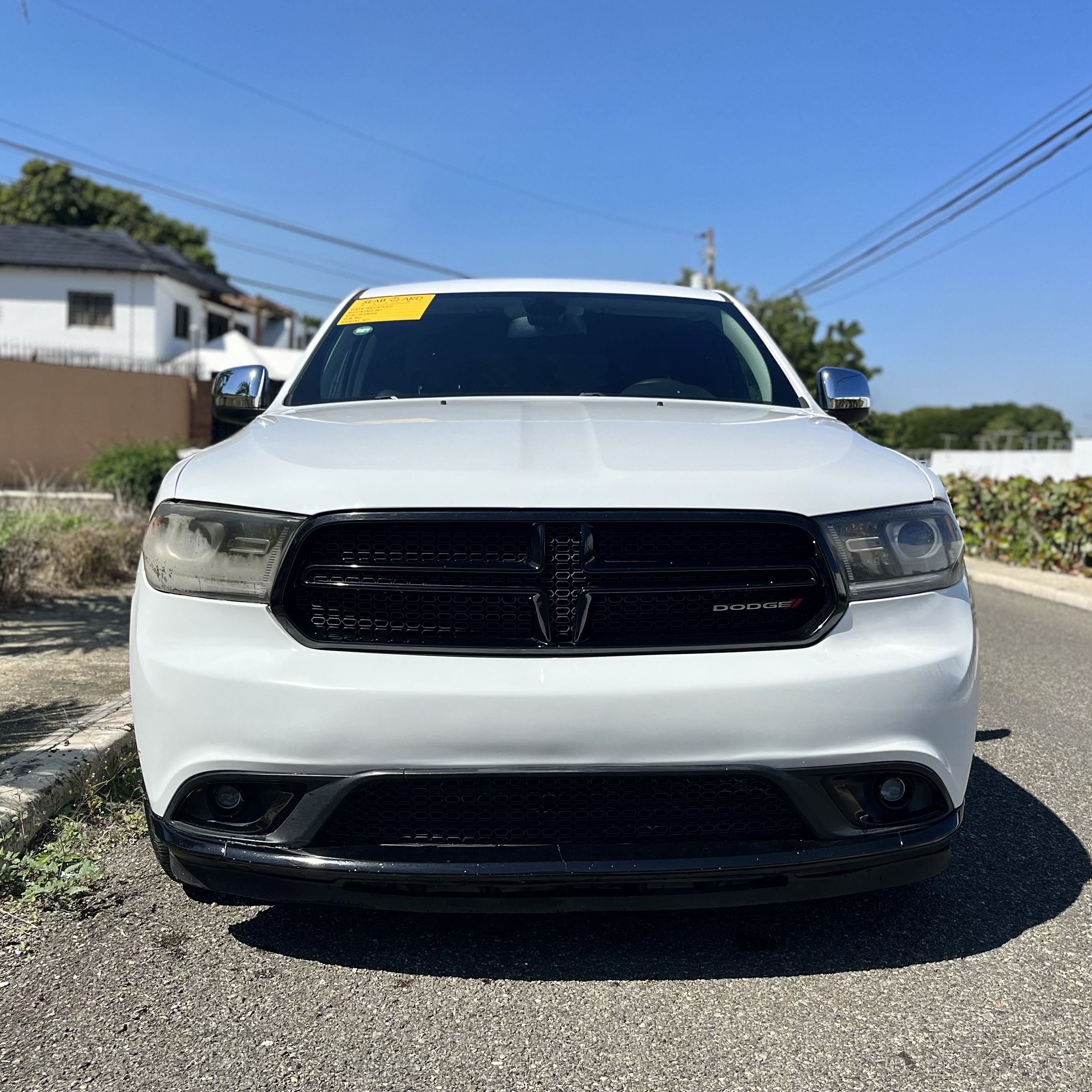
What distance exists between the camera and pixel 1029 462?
120 ft

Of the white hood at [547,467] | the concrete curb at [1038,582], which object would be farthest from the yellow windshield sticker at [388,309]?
the concrete curb at [1038,582]

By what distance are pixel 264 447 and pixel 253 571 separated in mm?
466

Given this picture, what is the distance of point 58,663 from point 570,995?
3659 millimetres

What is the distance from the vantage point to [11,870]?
2.77 meters

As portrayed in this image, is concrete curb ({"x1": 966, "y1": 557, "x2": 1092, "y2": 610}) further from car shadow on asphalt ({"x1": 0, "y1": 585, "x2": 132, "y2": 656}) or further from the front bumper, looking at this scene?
the front bumper

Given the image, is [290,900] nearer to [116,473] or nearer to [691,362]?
[691,362]

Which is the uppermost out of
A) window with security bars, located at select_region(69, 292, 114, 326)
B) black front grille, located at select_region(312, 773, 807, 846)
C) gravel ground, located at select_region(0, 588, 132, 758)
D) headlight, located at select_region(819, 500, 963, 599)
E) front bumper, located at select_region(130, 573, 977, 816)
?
window with security bars, located at select_region(69, 292, 114, 326)

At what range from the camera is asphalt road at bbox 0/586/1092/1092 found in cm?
204

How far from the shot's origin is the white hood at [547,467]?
2244 mm

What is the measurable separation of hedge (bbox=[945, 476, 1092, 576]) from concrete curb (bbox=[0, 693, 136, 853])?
860 cm

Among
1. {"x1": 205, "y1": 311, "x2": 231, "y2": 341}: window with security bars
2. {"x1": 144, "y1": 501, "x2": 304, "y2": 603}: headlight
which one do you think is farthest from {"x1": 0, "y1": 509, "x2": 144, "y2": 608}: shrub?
{"x1": 205, "y1": 311, "x2": 231, "y2": 341}: window with security bars

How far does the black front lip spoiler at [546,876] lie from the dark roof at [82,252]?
37.4 metres

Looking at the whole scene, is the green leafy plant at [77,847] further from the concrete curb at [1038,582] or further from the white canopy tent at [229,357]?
the white canopy tent at [229,357]

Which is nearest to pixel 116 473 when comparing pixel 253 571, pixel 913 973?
pixel 253 571
